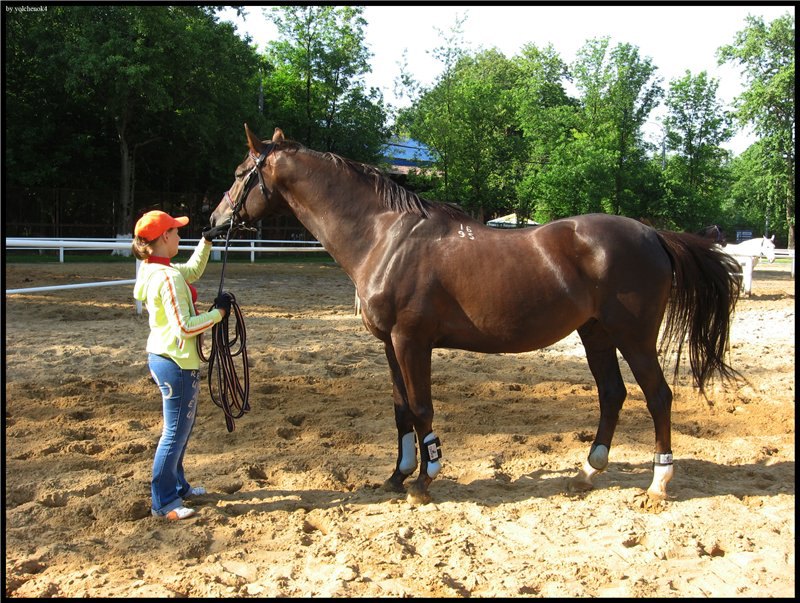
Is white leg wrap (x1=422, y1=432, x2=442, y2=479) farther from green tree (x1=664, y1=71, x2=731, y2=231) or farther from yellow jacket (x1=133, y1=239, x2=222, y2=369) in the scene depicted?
green tree (x1=664, y1=71, x2=731, y2=231)

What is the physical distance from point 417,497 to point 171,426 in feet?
4.73

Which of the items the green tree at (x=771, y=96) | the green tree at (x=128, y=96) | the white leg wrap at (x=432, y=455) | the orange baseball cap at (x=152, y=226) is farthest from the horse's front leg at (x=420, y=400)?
the green tree at (x=771, y=96)

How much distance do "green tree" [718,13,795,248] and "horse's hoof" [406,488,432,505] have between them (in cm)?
3677

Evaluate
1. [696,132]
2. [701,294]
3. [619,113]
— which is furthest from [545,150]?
[701,294]

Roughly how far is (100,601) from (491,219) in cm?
2754

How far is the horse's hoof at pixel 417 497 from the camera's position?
3.66 meters

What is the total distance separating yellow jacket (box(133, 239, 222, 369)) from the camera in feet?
11.1

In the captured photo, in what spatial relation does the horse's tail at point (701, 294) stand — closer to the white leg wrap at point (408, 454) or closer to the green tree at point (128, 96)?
the white leg wrap at point (408, 454)

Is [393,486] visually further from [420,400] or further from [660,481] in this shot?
[660,481]

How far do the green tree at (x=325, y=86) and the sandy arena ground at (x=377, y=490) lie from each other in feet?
73.6

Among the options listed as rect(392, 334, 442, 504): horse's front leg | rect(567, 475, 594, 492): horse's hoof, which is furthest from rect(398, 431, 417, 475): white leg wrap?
rect(567, 475, 594, 492): horse's hoof

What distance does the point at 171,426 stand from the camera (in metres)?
3.47

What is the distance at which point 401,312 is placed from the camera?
372 centimetres

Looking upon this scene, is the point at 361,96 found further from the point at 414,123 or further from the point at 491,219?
the point at 491,219
